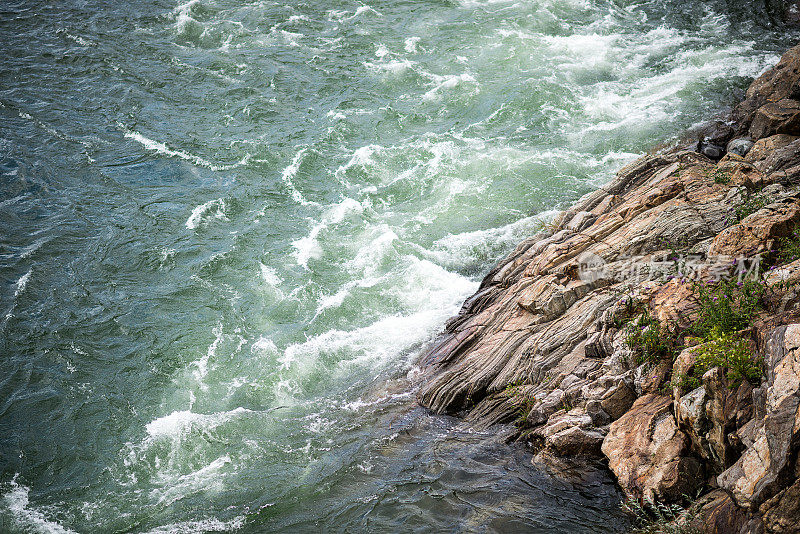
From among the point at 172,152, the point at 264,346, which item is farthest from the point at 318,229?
the point at 172,152

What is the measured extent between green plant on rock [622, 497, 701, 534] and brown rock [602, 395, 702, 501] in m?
0.16

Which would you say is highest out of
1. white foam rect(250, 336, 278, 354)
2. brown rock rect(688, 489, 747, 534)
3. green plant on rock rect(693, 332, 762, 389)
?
green plant on rock rect(693, 332, 762, 389)

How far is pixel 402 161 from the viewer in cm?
2303

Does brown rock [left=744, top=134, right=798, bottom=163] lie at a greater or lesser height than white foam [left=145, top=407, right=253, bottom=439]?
greater

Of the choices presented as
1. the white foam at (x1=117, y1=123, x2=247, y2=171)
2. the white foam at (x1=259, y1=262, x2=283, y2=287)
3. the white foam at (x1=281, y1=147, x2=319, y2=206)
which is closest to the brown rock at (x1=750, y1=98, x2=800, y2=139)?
the white foam at (x1=281, y1=147, x2=319, y2=206)

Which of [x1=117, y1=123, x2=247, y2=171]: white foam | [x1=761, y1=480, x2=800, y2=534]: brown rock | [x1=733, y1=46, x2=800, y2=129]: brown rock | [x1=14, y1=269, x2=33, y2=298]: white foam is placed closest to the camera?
[x1=761, y1=480, x2=800, y2=534]: brown rock

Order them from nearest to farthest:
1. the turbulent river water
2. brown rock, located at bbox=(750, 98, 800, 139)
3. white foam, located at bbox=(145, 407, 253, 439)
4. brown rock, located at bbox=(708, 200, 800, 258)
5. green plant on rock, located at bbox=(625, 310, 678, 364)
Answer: green plant on rock, located at bbox=(625, 310, 678, 364)
brown rock, located at bbox=(708, 200, 800, 258)
the turbulent river water
white foam, located at bbox=(145, 407, 253, 439)
brown rock, located at bbox=(750, 98, 800, 139)

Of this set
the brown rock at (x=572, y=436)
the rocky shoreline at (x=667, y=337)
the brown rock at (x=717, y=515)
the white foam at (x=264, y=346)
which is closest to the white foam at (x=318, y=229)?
the white foam at (x=264, y=346)

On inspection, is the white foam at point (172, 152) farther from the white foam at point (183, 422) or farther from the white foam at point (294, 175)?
the white foam at point (183, 422)

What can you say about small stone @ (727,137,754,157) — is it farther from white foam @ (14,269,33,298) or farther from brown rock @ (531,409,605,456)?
white foam @ (14,269,33,298)

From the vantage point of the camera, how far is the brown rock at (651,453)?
935cm

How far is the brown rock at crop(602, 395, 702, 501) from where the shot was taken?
935 centimetres

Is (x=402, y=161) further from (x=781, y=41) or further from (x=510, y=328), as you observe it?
(x=781, y=41)

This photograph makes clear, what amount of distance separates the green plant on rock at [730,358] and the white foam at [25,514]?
11.9 m
